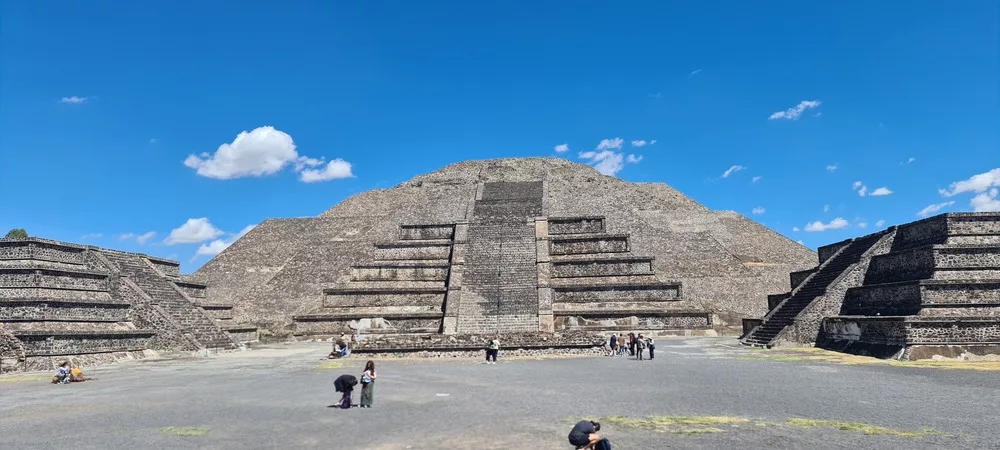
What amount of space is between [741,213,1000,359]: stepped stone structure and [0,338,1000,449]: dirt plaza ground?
1344 millimetres

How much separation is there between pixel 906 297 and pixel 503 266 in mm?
14976

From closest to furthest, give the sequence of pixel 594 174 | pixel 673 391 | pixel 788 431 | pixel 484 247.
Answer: pixel 788 431
pixel 673 391
pixel 484 247
pixel 594 174

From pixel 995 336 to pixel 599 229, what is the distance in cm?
1800

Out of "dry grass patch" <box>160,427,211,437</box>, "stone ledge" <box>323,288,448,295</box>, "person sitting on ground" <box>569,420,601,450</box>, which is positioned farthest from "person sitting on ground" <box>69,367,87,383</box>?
"stone ledge" <box>323,288,448,295</box>

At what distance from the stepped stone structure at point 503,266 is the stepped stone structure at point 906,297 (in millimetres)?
4749

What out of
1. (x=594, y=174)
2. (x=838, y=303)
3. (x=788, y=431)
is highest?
(x=594, y=174)

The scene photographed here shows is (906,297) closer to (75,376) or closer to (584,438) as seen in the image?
(584,438)

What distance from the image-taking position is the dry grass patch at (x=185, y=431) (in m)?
7.88

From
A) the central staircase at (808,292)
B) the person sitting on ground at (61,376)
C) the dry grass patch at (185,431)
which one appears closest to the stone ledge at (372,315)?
the central staircase at (808,292)

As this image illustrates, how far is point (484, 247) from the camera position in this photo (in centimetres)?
2973

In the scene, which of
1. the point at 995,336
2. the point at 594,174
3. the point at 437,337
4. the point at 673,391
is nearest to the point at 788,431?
the point at 673,391

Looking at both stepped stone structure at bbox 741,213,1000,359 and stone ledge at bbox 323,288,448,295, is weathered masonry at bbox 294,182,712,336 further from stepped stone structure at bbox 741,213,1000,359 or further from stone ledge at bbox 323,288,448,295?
stepped stone structure at bbox 741,213,1000,359

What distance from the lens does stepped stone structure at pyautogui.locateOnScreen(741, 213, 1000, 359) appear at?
629 inches

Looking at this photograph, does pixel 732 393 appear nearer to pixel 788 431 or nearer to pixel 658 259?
pixel 788 431
